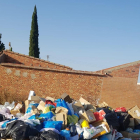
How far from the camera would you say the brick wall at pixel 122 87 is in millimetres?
11258

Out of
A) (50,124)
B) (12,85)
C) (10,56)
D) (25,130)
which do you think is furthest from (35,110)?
(10,56)

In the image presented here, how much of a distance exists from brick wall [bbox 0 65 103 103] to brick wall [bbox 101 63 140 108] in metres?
0.51

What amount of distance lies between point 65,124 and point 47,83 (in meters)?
6.06

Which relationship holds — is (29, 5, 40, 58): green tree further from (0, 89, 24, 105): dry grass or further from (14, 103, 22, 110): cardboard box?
(14, 103, 22, 110): cardboard box

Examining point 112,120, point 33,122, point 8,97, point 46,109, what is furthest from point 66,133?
point 8,97

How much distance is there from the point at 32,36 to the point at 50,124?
64.9 feet

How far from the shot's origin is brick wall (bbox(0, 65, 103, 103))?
11.2 m

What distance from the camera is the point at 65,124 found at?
5.60m

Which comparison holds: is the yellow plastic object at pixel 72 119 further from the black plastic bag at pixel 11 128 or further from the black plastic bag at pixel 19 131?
the black plastic bag at pixel 11 128

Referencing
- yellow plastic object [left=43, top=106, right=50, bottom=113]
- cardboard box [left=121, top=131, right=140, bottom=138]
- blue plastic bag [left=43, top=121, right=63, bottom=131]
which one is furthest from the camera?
cardboard box [left=121, top=131, right=140, bottom=138]

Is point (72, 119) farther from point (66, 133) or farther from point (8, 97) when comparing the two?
point (8, 97)

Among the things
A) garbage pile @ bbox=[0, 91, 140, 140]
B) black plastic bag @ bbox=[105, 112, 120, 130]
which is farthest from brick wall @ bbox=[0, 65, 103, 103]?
black plastic bag @ bbox=[105, 112, 120, 130]

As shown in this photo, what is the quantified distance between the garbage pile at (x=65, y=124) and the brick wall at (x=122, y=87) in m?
3.62

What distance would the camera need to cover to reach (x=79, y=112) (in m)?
6.54
